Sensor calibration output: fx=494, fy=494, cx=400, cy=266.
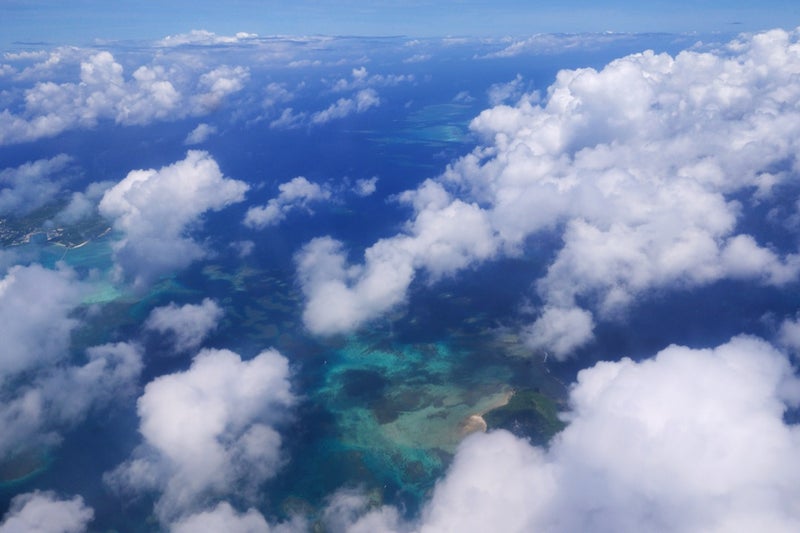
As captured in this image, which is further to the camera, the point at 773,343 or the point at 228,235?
the point at 228,235

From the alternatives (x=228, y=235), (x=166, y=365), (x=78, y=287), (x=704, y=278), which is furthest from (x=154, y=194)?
(x=704, y=278)

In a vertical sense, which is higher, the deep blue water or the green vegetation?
the green vegetation

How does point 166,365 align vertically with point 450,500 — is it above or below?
below

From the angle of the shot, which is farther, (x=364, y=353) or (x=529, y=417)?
A: (x=364, y=353)

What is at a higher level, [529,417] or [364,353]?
[529,417]

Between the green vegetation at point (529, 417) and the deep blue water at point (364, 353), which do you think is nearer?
the deep blue water at point (364, 353)

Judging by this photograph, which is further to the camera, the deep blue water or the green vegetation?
the green vegetation

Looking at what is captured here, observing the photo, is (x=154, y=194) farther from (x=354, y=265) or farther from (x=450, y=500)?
(x=450, y=500)

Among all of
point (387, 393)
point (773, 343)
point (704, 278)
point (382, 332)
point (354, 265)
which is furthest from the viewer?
point (354, 265)

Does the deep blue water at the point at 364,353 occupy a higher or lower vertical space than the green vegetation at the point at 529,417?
lower

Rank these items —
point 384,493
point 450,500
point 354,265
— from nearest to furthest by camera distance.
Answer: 1. point 450,500
2. point 384,493
3. point 354,265
